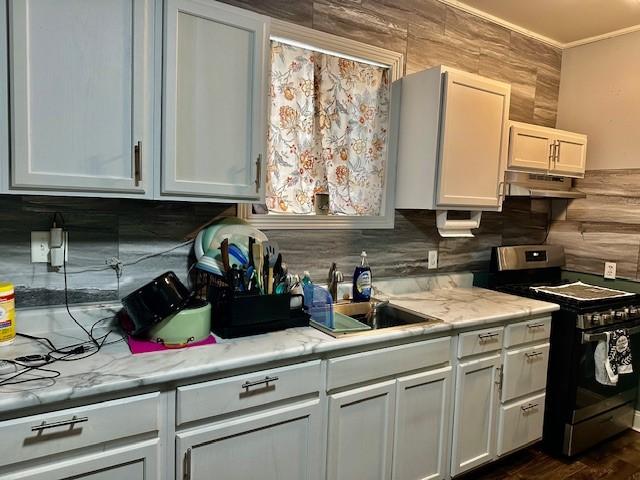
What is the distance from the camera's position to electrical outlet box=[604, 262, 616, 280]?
121 inches

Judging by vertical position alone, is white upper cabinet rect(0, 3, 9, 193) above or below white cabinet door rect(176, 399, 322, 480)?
above

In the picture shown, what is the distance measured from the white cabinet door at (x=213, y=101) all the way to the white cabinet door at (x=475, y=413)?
4.47 ft

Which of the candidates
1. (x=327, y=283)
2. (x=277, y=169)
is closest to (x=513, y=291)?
(x=327, y=283)

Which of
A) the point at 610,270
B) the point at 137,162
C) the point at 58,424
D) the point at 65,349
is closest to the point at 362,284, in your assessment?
the point at 137,162

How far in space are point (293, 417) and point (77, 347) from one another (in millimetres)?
796

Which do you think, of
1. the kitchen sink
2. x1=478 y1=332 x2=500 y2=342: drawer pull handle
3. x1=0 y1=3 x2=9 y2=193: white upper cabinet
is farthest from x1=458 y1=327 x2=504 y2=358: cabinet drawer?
x1=0 y1=3 x2=9 y2=193: white upper cabinet

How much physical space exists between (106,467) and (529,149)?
8.97 feet

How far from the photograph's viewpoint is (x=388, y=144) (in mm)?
2623

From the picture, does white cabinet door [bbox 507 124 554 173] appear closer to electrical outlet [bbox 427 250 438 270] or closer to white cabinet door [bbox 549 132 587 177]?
white cabinet door [bbox 549 132 587 177]

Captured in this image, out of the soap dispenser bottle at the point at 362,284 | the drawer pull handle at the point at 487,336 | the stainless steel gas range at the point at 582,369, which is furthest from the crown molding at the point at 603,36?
the soap dispenser bottle at the point at 362,284

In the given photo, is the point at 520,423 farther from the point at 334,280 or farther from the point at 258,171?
the point at 258,171

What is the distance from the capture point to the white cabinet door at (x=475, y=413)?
2.16m

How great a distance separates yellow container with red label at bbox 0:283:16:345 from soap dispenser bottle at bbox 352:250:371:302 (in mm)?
1504

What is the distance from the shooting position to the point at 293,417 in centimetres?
165
